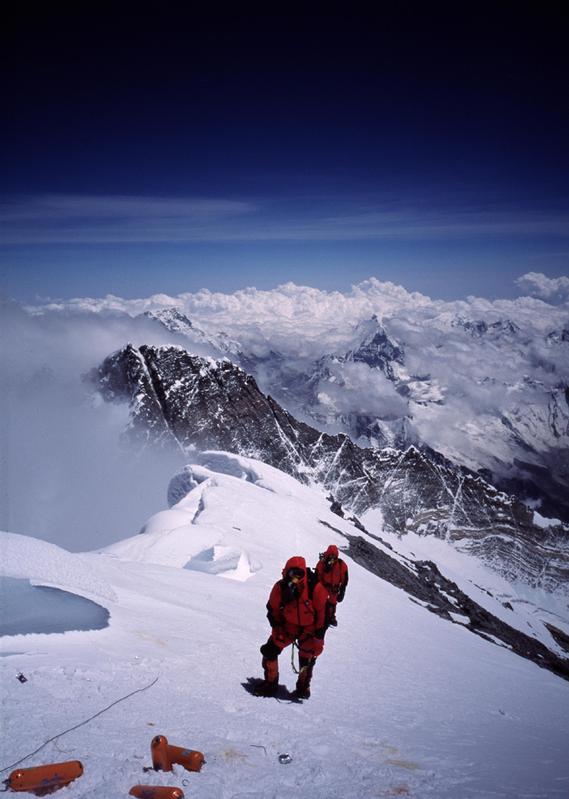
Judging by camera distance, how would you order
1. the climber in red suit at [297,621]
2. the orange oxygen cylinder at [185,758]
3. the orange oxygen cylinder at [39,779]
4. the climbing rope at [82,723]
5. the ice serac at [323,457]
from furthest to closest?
the ice serac at [323,457], the climber in red suit at [297,621], the orange oxygen cylinder at [185,758], the climbing rope at [82,723], the orange oxygen cylinder at [39,779]

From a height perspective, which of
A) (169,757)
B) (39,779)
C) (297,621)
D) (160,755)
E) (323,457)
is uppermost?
(39,779)

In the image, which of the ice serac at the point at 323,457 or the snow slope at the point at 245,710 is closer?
the snow slope at the point at 245,710

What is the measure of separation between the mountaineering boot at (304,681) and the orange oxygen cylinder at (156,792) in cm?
445

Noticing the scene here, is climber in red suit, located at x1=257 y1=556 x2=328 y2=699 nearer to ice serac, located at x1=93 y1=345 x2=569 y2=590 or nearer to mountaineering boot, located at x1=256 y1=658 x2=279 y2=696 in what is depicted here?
mountaineering boot, located at x1=256 y1=658 x2=279 y2=696

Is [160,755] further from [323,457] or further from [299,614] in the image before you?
[323,457]

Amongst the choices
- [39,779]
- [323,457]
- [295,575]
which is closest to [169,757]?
[39,779]

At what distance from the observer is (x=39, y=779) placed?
3945 mm

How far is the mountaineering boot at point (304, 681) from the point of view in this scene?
26.8ft

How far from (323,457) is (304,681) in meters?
141

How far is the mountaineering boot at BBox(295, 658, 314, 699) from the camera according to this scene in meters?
8.16

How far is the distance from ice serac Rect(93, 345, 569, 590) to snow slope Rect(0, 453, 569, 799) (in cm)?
12230

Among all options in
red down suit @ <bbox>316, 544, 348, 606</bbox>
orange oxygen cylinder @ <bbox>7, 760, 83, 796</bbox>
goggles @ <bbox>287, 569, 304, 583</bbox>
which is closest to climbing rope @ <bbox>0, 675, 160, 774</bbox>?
orange oxygen cylinder @ <bbox>7, 760, 83, 796</bbox>

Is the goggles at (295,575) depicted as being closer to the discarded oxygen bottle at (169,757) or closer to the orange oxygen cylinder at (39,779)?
the discarded oxygen bottle at (169,757)

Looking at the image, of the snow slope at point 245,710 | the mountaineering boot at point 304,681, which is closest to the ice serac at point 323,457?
the snow slope at point 245,710
